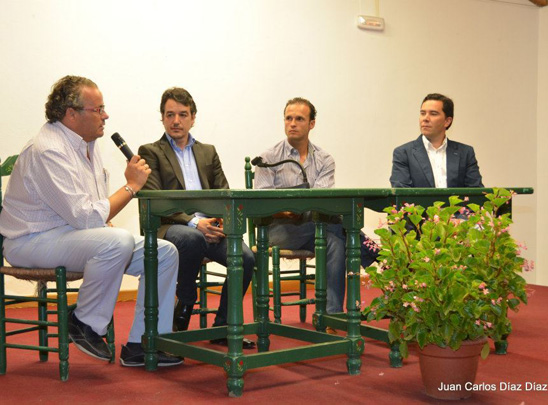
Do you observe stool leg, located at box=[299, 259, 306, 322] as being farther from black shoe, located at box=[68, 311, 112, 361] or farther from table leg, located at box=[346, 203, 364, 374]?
black shoe, located at box=[68, 311, 112, 361]

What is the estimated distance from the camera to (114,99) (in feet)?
15.5

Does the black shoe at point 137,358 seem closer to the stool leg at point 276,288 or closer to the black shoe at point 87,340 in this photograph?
the black shoe at point 87,340

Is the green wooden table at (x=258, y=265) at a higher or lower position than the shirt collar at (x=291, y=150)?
lower

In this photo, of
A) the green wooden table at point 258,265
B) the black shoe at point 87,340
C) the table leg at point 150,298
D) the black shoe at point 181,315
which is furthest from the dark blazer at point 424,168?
the black shoe at point 87,340

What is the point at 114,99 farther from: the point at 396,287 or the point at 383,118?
the point at 396,287

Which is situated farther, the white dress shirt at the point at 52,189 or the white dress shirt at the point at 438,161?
the white dress shirt at the point at 438,161

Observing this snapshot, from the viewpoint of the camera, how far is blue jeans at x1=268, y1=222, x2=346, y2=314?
3.52 meters

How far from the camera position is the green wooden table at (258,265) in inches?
94.8

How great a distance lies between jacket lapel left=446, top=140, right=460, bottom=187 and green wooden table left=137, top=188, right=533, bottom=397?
77cm

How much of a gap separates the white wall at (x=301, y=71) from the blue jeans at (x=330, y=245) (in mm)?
1469

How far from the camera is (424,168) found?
4.02 meters

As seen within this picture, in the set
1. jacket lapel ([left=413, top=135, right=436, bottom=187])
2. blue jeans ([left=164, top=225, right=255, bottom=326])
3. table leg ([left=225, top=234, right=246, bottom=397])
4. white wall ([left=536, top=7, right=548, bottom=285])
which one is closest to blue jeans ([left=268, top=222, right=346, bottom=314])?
blue jeans ([left=164, top=225, right=255, bottom=326])

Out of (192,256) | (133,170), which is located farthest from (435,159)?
(133,170)

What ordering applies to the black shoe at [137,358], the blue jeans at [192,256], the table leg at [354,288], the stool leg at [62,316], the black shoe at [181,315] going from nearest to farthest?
the stool leg at [62,316]
the table leg at [354,288]
the black shoe at [137,358]
the blue jeans at [192,256]
the black shoe at [181,315]
